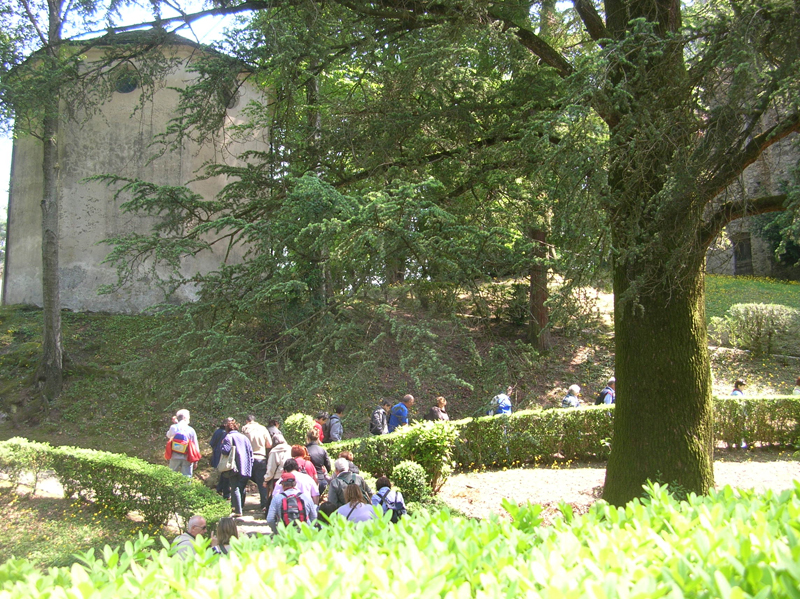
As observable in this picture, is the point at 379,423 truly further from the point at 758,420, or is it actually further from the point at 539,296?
the point at 758,420

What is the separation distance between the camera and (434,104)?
34.4 feet

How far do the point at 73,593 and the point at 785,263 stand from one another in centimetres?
3169

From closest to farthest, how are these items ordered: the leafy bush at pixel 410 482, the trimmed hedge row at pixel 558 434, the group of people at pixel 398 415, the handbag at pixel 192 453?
the leafy bush at pixel 410 482 < the handbag at pixel 192 453 < the group of people at pixel 398 415 < the trimmed hedge row at pixel 558 434

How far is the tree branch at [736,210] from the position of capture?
6.66m

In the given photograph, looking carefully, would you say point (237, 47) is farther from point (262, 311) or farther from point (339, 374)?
point (339, 374)

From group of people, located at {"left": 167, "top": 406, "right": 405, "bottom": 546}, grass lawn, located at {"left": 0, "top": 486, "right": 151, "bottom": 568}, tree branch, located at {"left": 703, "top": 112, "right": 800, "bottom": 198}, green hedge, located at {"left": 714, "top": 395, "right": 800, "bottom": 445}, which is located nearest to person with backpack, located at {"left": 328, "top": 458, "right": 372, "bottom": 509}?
group of people, located at {"left": 167, "top": 406, "right": 405, "bottom": 546}

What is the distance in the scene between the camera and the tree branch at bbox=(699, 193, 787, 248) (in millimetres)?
6656

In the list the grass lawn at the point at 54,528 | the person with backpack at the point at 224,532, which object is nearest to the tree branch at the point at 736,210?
the person with backpack at the point at 224,532

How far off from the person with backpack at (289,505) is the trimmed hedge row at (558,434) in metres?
3.56

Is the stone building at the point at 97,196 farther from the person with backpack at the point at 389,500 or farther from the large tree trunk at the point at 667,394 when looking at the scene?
the large tree trunk at the point at 667,394

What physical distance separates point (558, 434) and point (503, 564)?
9.70 metres

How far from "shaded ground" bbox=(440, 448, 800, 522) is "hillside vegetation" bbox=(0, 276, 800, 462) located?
4.37 feet

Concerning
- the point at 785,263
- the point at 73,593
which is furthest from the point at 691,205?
the point at 785,263

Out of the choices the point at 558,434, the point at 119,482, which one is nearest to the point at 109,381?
the point at 119,482
